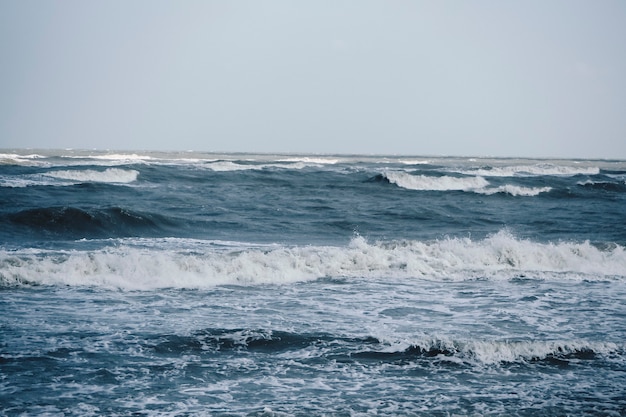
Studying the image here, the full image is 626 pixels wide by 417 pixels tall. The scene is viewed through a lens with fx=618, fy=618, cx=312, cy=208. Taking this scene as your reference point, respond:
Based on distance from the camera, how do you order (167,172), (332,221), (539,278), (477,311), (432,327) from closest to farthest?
1. (432,327)
2. (477,311)
3. (539,278)
4. (332,221)
5. (167,172)

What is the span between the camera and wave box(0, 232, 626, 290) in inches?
469

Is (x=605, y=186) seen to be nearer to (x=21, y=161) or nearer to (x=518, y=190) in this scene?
(x=518, y=190)

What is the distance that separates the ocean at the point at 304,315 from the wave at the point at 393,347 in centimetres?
Result: 3

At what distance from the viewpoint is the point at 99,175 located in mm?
35969

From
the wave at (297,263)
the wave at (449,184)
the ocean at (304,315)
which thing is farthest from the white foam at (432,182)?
the wave at (297,263)

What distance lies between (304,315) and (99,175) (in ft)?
96.4

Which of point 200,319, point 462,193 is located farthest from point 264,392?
point 462,193

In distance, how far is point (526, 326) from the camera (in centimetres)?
902

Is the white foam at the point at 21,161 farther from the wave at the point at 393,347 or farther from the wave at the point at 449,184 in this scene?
the wave at the point at 393,347

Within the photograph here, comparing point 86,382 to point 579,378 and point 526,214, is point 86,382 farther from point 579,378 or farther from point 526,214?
point 526,214

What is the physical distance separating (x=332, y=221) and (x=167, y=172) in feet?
67.4

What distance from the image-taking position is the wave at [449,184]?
3488cm

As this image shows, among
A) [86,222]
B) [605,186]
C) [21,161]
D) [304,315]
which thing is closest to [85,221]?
[86,222]

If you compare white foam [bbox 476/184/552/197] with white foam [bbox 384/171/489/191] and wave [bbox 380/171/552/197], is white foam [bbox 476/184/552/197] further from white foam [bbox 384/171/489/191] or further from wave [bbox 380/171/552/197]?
white foam [bbox 384/171/489/191]
